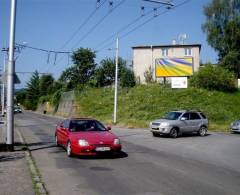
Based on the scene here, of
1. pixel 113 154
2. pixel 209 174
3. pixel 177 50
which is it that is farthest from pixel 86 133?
pixel 177 50

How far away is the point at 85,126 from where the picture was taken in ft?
52.4

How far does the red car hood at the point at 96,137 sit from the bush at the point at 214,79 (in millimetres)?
38288

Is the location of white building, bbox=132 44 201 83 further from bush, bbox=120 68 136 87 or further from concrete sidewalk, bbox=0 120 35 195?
concrete sidewalk, bbox=0 120 35 195

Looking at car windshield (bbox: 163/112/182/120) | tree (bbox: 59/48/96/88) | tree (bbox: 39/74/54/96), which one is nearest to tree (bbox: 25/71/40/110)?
tree (bbox: 39/74/54/96)

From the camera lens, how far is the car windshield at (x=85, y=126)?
1581cm

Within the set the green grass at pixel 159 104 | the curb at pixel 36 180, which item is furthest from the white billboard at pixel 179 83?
the curb at pixel 36 180

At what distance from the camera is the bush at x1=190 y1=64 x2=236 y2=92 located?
5156 cm

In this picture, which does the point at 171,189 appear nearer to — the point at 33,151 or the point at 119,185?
the point at 119,185

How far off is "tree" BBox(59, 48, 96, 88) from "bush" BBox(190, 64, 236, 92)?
101 ft

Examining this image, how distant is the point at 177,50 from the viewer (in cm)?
7412

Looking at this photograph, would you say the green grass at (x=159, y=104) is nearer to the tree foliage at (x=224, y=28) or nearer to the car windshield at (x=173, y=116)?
the tree foliage at (x=224, y=28)

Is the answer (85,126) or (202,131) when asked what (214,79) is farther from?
(85,126)

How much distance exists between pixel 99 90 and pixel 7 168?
52.1 m

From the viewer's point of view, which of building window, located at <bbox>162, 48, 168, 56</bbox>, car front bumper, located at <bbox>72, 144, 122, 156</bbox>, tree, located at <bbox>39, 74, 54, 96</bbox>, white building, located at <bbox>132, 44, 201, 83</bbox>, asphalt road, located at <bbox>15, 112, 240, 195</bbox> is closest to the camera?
asphalt road, located at <bbox>15, 112, 240, 195</bbox>
